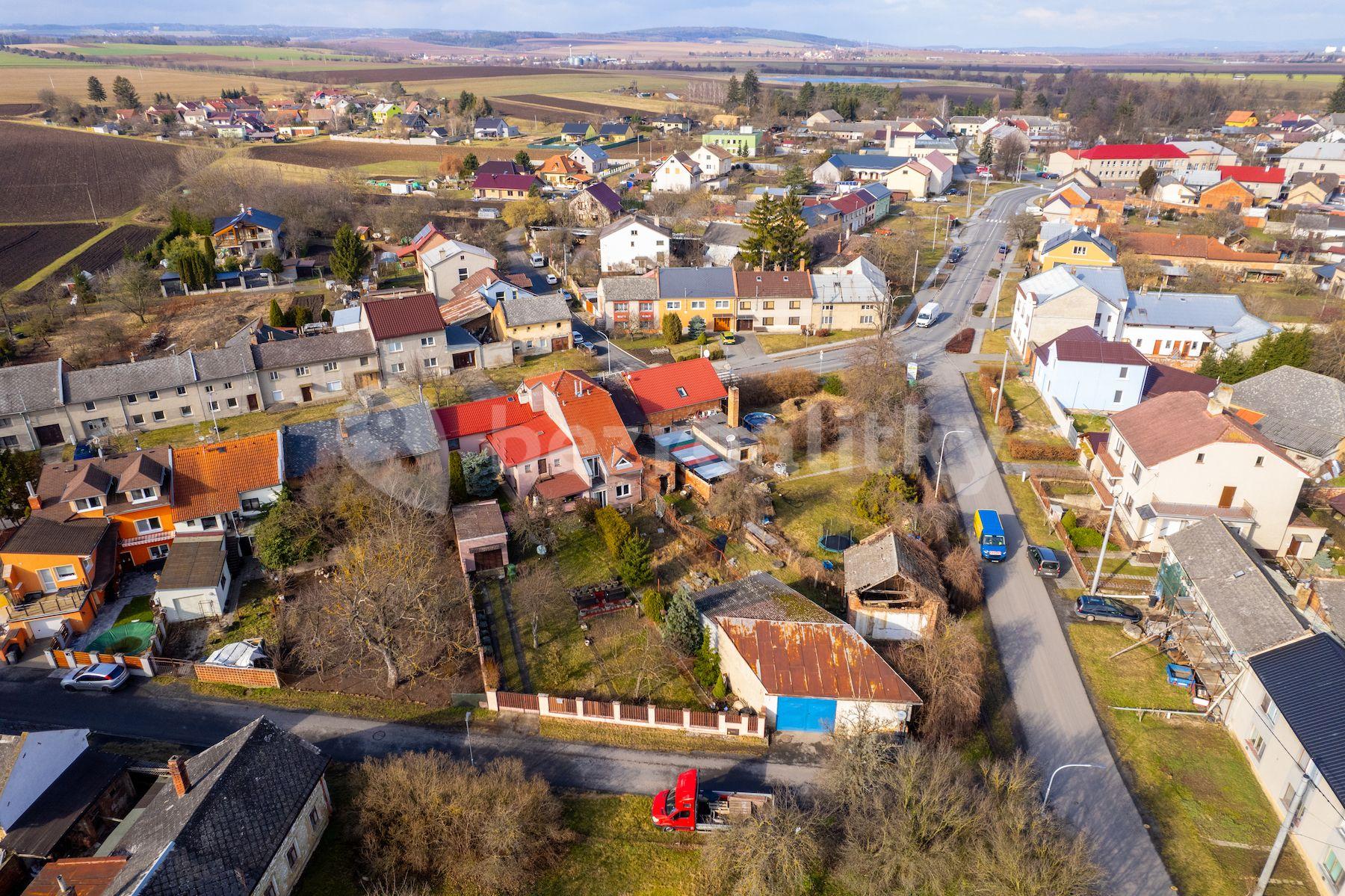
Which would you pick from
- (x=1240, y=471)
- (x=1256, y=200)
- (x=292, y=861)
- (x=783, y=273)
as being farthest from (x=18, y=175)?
(x=1256, y=200)

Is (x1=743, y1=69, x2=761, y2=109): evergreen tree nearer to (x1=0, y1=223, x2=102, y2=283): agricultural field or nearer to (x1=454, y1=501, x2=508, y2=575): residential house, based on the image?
(x1=0, y1=223, x2=102, y2=283): agricultural field

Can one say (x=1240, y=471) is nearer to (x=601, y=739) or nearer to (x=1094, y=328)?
(x=1094, y=328)

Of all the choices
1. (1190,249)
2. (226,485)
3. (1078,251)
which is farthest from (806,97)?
(226,485)

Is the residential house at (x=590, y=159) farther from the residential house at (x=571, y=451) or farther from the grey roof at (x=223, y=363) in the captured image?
the residential house at (x=571, y=451)

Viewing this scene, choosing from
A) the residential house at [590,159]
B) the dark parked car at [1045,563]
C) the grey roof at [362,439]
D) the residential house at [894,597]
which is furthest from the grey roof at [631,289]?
the residential house at [590,159]

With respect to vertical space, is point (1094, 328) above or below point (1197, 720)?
above

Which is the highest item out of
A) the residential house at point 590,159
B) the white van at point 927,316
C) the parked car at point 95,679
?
the residential house at point 590,159
